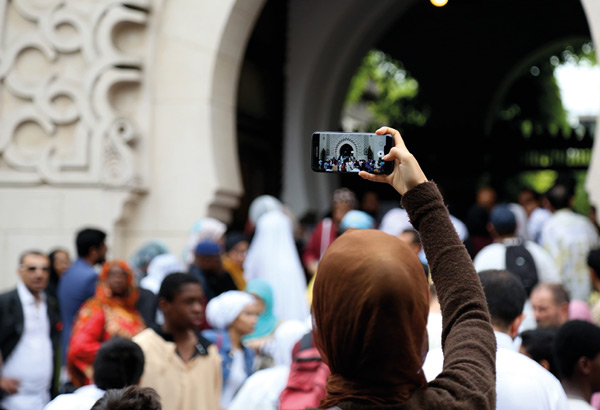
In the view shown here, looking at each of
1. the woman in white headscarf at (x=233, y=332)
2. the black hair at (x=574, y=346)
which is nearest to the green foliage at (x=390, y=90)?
the woman in white headscarf at (x=233, y=332)

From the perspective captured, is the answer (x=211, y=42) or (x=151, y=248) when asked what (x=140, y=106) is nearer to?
(x=211, y=42)

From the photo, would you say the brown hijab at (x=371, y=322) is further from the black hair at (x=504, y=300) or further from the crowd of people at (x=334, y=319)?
the black hair at (x=504, y=300)

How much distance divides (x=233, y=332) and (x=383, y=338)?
3.76m

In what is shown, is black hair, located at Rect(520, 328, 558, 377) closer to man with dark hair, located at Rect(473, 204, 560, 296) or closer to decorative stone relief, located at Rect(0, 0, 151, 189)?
man with dark hair, located at Rect(473, 204, 560, 296)

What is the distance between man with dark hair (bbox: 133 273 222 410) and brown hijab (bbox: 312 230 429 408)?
97.3 inches

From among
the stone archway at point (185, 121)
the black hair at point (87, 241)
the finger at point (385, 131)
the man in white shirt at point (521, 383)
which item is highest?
the stone archway at point (185, 121)

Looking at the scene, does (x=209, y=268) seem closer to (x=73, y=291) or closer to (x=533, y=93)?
(x=73, y=291)

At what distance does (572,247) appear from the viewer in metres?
7.03

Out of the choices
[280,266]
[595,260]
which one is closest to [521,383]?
[595,260]

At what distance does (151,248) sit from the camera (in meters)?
6.97

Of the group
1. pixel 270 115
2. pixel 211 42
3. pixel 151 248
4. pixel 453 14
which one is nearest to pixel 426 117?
pixel 453 14

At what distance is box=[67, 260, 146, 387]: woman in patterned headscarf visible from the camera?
4.77m

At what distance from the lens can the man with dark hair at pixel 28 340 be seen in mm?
5773

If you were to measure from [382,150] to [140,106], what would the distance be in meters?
6.53
